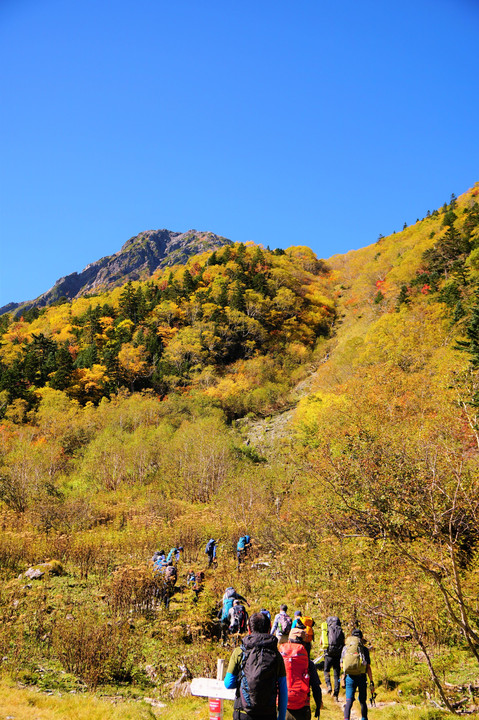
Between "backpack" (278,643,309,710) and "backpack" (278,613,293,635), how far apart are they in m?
2.01

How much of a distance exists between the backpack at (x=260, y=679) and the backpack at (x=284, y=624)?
2.98 m

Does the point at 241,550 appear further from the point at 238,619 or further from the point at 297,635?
the point at 297,635

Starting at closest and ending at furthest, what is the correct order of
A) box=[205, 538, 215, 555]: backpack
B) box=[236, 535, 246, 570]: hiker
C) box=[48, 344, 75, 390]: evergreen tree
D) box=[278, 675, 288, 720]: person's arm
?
box=[278, 675, 288, 720]: person's arm, box=[236, 535, 246, 570]: hiker, box=[205, 538, 215, 555]: backpack, box=[48, 344, 75, 390]: evergreen tree

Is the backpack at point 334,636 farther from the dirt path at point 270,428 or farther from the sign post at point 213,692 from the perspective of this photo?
the dirt path at point 270,428

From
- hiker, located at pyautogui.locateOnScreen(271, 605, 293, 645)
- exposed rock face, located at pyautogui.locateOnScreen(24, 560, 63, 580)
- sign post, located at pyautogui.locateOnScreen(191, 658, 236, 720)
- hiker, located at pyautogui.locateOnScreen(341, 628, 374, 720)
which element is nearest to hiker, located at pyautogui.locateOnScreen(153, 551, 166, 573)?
exposed rock face, located at pyautogui.locateOnScreen(24, 560, 63, 580)

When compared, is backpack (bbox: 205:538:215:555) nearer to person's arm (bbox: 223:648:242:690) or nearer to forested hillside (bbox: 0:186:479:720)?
forested hillside (bbox: 0:186:479:720)

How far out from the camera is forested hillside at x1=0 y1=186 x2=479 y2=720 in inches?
313

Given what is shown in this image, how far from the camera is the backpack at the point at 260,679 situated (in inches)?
146

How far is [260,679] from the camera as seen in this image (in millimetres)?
3711

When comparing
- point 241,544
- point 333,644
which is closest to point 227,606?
point 333,644

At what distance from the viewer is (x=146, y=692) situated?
7.45m

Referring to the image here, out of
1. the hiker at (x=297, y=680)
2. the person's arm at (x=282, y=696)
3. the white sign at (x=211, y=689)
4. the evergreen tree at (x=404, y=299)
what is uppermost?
the evergreen tree at (x=404, y=299)

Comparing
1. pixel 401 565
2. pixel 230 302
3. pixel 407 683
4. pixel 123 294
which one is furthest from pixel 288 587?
pixel 123 294

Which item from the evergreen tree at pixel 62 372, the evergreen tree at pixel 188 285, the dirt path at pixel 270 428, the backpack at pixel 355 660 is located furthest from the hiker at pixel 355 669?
the evergreen tree at pixel 188 285
